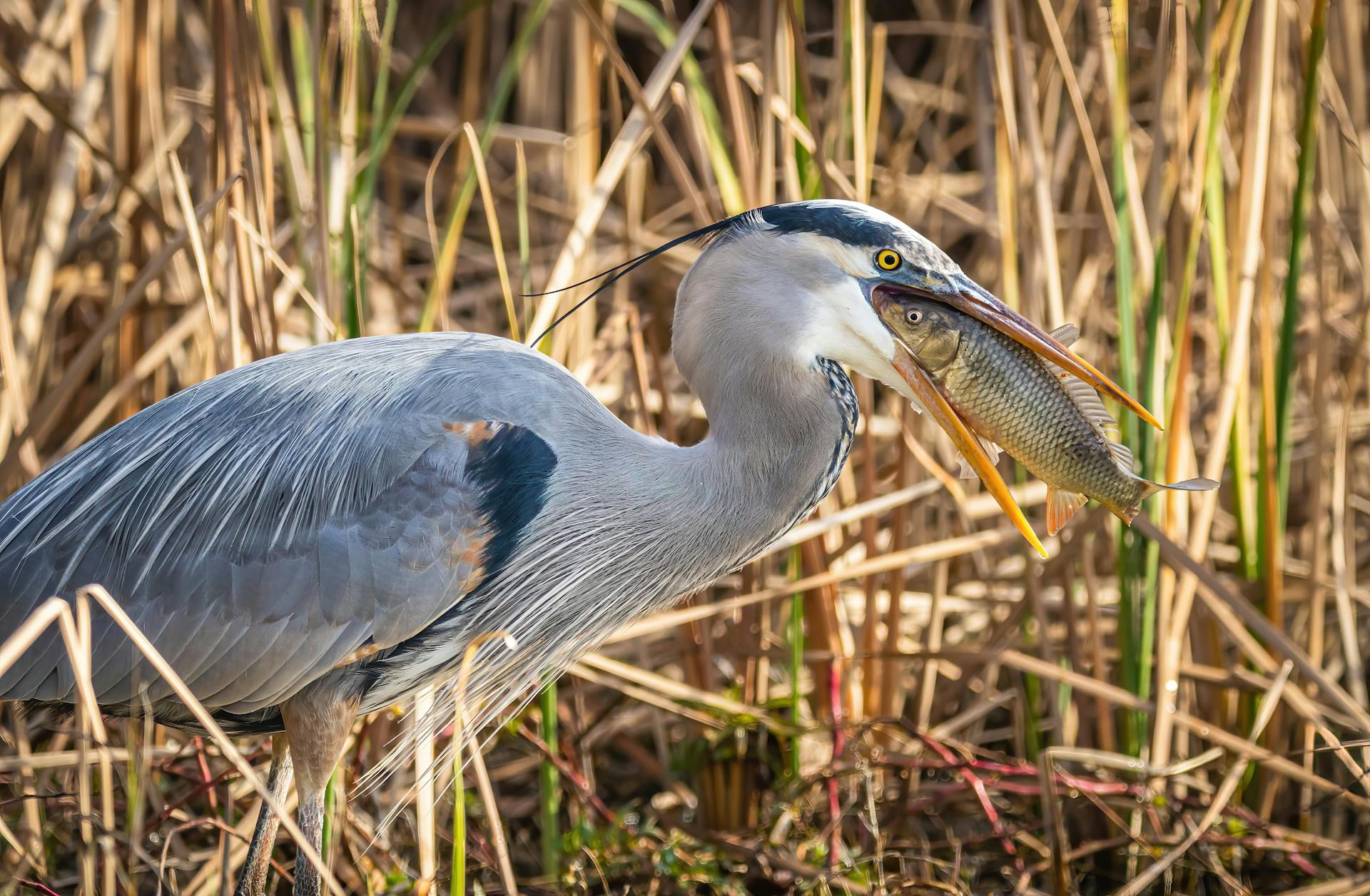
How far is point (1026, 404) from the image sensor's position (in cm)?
211

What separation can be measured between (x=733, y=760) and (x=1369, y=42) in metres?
2.93

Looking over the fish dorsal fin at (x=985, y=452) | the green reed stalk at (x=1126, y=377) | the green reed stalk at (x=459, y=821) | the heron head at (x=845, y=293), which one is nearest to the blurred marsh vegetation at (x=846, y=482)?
the green reed stalk at (x=1126, y=377)

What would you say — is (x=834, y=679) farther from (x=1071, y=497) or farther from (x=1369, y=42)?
(x=1369, y=42)

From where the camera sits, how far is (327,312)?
112 inches

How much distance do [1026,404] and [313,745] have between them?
1327 millimetres

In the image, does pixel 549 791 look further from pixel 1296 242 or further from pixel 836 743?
pixel 1296 242

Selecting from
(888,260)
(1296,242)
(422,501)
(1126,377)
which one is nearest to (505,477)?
(422,501)

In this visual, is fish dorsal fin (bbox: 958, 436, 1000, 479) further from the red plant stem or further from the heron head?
the red plant stem

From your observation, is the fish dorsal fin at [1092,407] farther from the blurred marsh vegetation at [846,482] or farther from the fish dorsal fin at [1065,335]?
the blurred marsh vegetation at [846,482]

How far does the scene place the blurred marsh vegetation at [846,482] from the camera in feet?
9.31

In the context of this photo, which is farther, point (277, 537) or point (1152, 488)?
point (277, 537)

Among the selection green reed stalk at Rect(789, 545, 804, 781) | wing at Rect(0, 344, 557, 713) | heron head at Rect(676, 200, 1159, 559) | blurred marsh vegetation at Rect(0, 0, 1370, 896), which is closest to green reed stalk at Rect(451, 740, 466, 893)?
blurred marsh vegetation at Rect(0, 0, 1370, 896)

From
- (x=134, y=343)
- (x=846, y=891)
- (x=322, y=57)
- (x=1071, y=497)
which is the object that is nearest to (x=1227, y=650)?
(x=846, y=891)

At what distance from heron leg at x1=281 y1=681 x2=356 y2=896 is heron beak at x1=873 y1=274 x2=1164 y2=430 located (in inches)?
47.3
